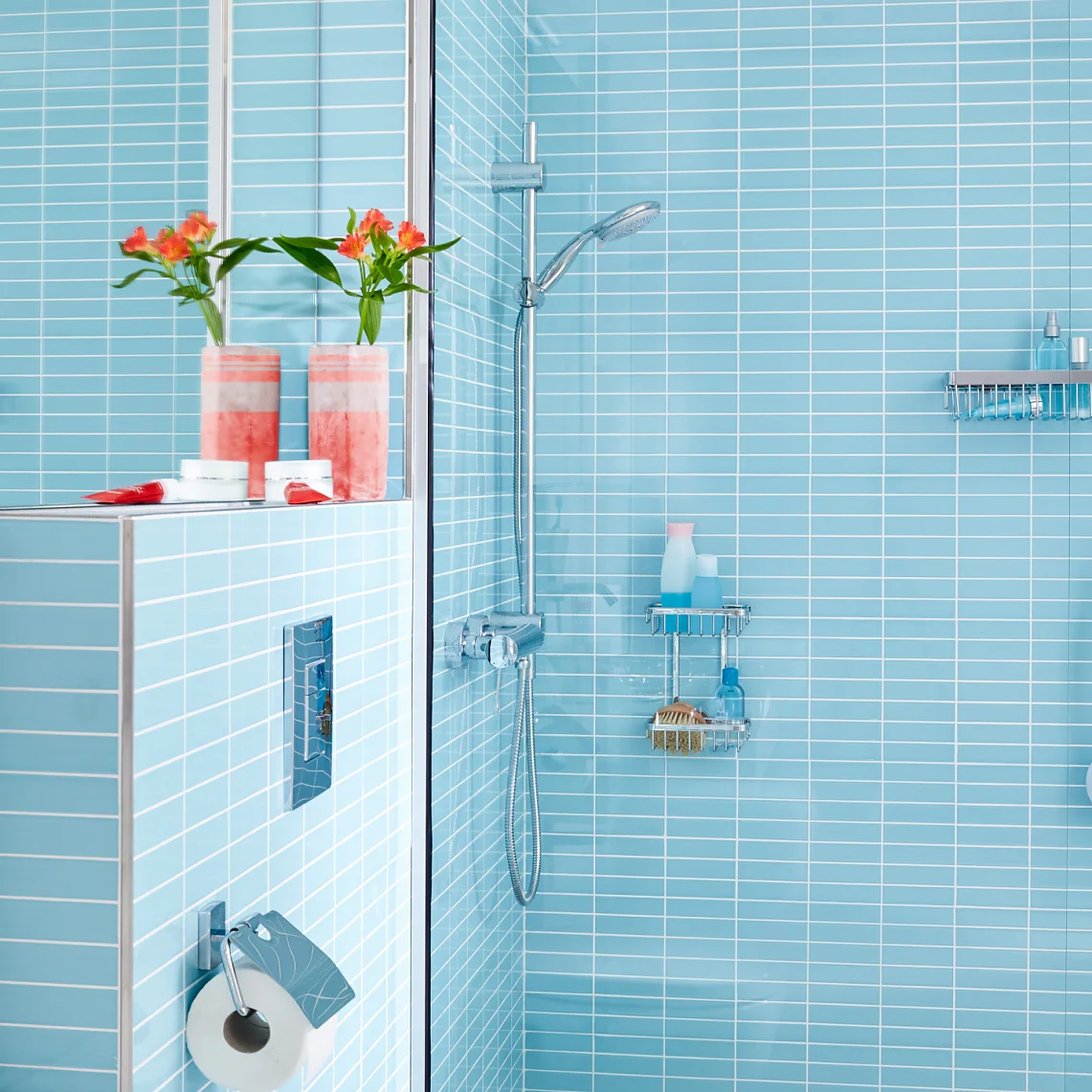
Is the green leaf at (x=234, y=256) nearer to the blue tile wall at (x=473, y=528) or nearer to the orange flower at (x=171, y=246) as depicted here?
the orange flower at (x=171, y=246)

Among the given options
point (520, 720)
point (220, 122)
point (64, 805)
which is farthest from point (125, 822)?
point (520, 720)

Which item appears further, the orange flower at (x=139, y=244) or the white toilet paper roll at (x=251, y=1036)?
the orange flower at (x=139, y=244)

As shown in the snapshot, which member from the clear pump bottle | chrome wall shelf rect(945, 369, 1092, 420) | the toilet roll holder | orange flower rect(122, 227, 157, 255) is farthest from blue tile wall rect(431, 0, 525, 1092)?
the clear pump bottle

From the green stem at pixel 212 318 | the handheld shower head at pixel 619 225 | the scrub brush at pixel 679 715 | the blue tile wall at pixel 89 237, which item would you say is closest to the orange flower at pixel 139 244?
the blue tile wall at pixel 89 237

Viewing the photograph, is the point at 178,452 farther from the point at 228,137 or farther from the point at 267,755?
the point at 228,137

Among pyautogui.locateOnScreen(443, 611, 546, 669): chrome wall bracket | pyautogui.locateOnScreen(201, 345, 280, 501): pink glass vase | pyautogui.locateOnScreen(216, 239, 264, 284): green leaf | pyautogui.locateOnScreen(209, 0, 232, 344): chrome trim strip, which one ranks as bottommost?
pyautogui.locateOnScreen(443, 611, 546, 669): chrome wall bracket

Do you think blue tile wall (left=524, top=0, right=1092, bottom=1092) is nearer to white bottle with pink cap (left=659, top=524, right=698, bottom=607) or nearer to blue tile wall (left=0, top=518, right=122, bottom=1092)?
white bottle with pink cap (left=659, top=524, right=698, bottom=607)

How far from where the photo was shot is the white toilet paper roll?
0.96 metres

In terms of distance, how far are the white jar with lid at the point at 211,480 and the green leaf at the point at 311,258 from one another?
314 millimetres

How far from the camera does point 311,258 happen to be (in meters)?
1.49

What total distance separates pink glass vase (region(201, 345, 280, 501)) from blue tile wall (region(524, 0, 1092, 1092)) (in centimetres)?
77

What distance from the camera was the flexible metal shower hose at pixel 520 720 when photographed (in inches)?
82.3

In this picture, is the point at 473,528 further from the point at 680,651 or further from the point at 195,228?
the point at 195,228

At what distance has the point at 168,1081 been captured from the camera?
96 cm
